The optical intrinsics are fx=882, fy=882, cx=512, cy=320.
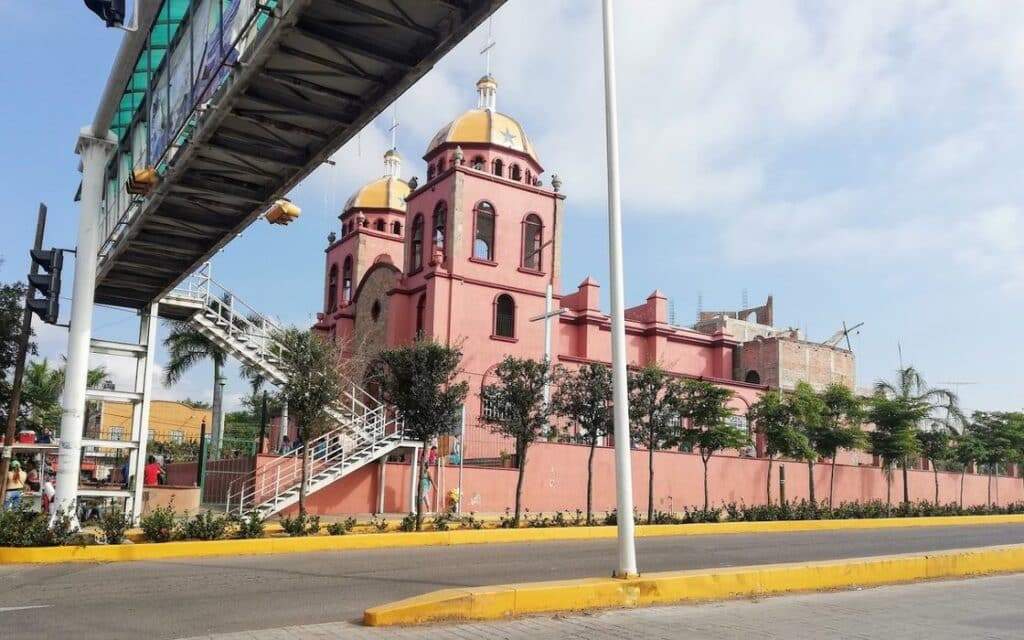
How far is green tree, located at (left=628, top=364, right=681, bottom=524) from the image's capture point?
965 inches

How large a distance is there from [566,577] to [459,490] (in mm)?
12356

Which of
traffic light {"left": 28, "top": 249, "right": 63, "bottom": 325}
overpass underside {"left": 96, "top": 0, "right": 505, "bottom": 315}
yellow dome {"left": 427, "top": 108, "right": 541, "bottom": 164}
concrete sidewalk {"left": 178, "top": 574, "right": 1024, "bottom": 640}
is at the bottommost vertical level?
concrete sidewalk {"left": 178, "top": 574, "right": 1024, "bottom": 640}

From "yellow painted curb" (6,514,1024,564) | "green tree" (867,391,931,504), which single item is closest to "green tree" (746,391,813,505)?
"yellow painted curb" (6,514,1024,564)

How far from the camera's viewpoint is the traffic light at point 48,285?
14.6m

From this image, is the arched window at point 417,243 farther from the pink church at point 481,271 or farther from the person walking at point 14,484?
the person walking at point 14,484

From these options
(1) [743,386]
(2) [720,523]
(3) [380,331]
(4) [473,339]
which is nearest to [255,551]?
(2) [720,523]

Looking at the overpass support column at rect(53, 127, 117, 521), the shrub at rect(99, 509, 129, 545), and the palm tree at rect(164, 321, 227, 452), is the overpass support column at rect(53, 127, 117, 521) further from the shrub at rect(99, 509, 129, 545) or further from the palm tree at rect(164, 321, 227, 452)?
the palm tree at rect(164, 321, 227, 452)

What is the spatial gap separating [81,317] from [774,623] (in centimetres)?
1296

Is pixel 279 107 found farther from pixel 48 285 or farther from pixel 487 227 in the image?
pixel 487 227

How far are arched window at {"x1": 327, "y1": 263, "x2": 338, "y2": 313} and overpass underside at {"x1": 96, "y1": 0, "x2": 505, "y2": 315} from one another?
26923 mm

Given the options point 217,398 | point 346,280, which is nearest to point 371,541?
point 217,398

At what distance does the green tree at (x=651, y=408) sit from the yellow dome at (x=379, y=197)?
21.4 m

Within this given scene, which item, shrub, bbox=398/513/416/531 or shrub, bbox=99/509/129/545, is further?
shrub, bbox=398/513/416/531

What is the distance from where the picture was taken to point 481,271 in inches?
1270
